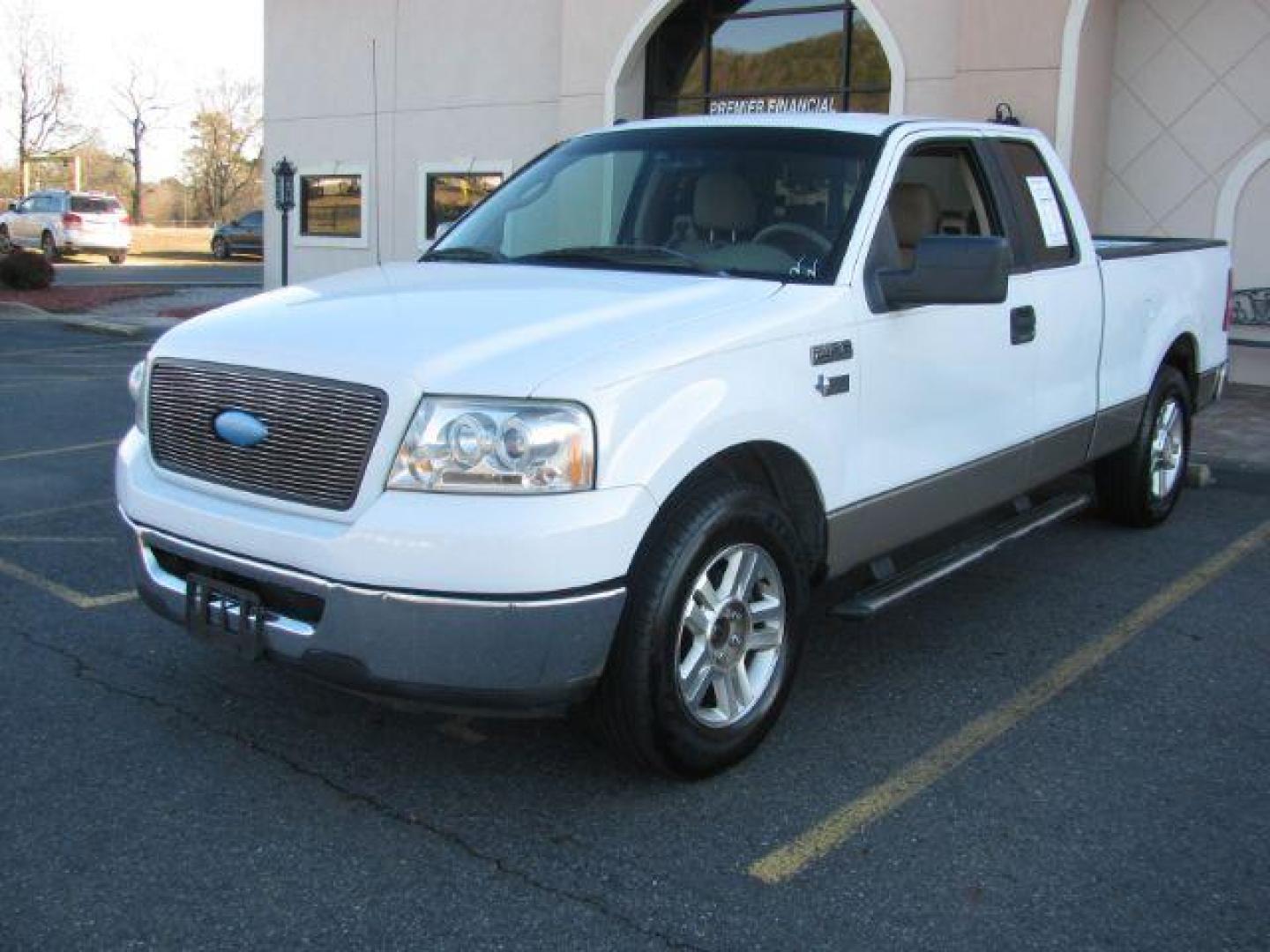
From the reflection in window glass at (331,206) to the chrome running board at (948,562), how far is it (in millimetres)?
15380

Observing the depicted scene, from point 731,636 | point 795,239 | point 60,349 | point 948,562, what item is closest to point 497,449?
point 731,636

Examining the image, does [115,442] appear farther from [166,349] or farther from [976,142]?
[976,142]

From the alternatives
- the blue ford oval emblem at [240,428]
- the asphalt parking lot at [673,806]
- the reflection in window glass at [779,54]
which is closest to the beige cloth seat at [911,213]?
the asphalt parking lot at [673,806]

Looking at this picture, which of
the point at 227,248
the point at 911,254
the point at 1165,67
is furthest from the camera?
the point at 227,248

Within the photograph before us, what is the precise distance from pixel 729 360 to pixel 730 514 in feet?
1.45

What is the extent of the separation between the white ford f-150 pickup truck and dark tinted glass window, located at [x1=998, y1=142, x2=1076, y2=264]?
0.03 m

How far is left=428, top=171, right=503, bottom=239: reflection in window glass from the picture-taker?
17922 mm

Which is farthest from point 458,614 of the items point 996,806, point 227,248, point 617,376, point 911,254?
point 227,248

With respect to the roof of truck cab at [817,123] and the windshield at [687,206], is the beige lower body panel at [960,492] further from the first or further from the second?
the roof of truck cab at [817,123]

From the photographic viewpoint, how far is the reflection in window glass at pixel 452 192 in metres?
17.9

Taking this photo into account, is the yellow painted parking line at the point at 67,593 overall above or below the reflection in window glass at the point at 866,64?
below

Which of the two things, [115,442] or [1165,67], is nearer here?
[115,442]

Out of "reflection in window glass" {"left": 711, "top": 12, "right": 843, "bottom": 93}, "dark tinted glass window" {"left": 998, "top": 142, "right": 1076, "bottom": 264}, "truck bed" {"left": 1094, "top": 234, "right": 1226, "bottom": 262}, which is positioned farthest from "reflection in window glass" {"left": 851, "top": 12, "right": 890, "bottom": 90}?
"dark tinted glass window" {"left": 998, "top": 142, "right": 1076, "bottom": 264}

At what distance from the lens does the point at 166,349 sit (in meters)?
4.04
